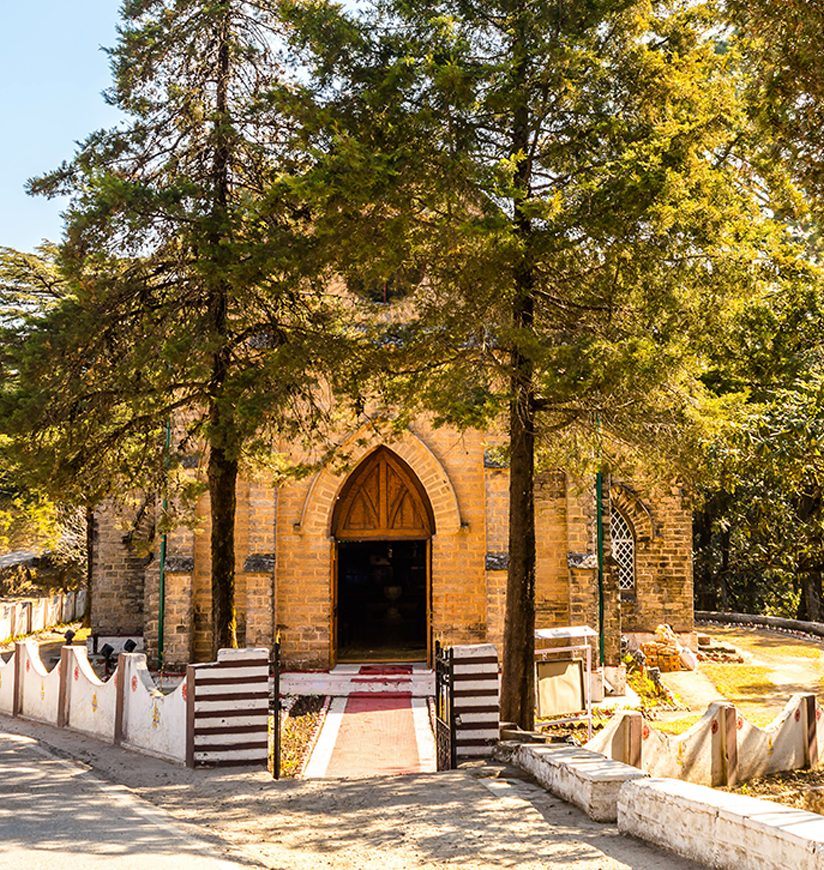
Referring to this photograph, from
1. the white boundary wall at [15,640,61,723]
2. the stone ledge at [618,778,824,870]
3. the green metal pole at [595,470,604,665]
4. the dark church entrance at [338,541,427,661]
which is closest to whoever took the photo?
the stone ledge at [618,778,824,870]

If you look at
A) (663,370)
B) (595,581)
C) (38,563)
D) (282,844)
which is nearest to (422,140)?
(663,370)

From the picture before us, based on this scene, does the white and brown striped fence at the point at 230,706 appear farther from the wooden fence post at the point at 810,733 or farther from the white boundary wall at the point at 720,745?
the wooden fence post at the point at 810,733

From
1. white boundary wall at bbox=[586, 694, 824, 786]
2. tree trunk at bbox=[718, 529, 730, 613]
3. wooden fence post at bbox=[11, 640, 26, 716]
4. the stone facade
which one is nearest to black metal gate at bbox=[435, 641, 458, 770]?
white boundary wall at bbox=[586, 694, 824, 786]

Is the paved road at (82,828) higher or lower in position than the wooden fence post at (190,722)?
lower

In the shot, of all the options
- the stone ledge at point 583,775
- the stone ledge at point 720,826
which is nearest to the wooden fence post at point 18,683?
the stone ledge at point 583,775

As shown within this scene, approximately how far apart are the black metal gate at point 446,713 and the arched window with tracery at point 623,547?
550 inches

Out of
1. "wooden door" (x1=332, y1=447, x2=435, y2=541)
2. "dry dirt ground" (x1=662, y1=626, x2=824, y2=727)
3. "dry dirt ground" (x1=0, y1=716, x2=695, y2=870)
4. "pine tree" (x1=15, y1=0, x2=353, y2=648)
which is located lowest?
"dry dirt ground" (x1=662, y1=626, x2=824, y2=727)

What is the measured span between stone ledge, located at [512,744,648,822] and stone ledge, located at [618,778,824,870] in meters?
0.36

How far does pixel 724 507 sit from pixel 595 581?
1701 cm

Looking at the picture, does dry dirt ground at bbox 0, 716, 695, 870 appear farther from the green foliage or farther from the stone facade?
the stone facade

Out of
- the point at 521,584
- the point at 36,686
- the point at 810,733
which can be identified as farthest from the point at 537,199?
the point at 36,686

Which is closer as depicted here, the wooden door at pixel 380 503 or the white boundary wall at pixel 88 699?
the white boundary wall at pixel 88 699

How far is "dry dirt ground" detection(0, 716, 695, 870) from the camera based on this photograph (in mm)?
7094

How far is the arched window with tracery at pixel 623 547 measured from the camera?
24812 millimetres
